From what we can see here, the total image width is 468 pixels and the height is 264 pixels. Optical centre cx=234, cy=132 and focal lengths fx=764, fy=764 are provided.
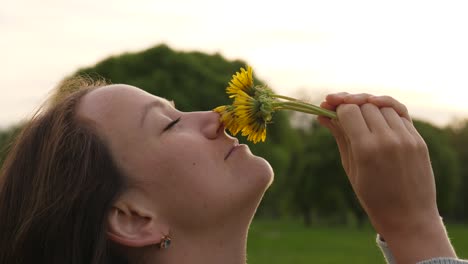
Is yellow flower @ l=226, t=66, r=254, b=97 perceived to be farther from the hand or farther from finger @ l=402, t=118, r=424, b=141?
finger @ l=402, t=118, r=424, b=141

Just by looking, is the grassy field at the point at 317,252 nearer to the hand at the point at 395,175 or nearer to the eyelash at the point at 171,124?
the eyelash at the point at 171,124

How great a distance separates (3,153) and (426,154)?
7.32 feet

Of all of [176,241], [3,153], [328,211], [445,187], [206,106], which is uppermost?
[176,241]

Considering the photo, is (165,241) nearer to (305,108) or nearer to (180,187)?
(180,187)

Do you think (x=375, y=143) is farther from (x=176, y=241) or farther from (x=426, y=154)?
(x=176, y=241)

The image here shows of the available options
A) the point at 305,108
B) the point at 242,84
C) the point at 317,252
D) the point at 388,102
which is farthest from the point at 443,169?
the point at 388,102

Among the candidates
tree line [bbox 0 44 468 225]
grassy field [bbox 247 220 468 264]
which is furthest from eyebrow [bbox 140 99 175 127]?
grassy field [bbox 247 220 468 264]

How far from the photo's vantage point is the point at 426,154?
2242mm

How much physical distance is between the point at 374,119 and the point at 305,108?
306 millimetres

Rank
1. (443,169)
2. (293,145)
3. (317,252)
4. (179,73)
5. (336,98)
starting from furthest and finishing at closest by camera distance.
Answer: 1. (443,169)
2. (293,145)
3. (317,252)
4. (179,73)
5. (336,98)

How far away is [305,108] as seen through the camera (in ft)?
8.12

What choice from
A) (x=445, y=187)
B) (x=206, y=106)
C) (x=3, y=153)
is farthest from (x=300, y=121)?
(x=3, y=153)

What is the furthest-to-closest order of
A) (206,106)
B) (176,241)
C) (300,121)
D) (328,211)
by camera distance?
(300,121) < (328,211) < (206,106) < (176,241)

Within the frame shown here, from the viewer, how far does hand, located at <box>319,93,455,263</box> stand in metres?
2.21
